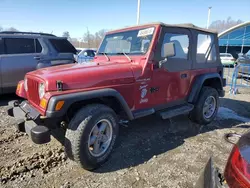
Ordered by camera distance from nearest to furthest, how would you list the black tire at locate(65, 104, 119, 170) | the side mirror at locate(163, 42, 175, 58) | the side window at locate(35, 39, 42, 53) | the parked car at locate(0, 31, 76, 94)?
the black tire at locate(65, 104, 119, 170)
the side mirror at locate(163, 42, 175, 58)
the parked car at locate(0, 31, 76, 94)
the side window at locate(35, 39, 42, 53)

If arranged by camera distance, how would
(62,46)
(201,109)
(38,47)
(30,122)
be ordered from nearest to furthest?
(30,122) < (201,109) < (38,47) < (62,46)

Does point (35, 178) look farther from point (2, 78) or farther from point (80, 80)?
point (2, 78)

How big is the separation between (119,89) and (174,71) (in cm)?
132

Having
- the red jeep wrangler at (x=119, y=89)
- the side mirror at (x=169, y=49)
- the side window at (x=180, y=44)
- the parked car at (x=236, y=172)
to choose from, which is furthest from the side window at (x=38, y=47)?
the parked car at (x=236, y=172)

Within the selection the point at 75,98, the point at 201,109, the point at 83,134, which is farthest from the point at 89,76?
the point at 201,109

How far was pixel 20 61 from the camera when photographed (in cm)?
586

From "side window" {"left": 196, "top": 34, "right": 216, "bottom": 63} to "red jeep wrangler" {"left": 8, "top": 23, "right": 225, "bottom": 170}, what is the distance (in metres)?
0.02

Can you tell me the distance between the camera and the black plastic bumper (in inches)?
94.9

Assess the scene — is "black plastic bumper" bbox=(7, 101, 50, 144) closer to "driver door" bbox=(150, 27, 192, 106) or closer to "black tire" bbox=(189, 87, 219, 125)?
"driver door" bbox=(150, 27, 192, 106)

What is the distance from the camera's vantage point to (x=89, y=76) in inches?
110

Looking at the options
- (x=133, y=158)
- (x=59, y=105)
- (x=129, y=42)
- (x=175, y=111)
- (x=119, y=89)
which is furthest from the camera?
(x=175, y=111)

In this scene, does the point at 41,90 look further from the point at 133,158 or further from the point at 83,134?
the point at 133,158

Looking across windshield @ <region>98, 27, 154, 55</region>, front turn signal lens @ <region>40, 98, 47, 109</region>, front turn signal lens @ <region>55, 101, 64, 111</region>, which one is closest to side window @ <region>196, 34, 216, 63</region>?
windshield @ <region>98, 27, 154, 55</region>

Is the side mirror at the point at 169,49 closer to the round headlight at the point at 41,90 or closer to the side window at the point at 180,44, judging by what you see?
the side window at the point at 180,44
